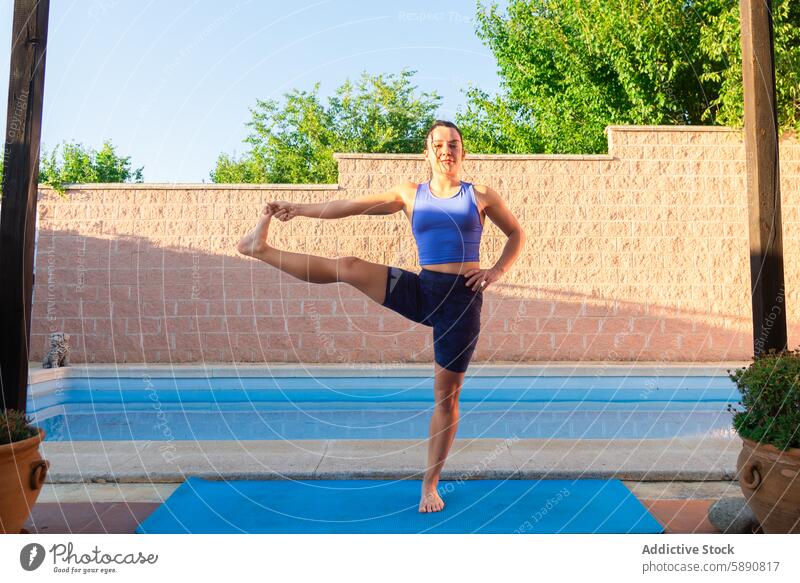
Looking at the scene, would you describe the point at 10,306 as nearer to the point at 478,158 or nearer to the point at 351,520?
the point at 351,520

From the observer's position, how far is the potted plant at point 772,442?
2.48 meters

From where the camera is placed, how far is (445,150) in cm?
331

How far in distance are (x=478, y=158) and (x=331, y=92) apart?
10.4 ft

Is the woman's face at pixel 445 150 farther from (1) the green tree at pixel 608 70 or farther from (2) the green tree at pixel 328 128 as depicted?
(1) the green tree at pixel 608 70

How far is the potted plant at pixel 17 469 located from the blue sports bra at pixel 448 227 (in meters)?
2.08

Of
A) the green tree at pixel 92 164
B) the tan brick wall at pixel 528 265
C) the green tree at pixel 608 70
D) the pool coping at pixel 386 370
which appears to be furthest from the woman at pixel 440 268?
the green tree at pixel 92 164

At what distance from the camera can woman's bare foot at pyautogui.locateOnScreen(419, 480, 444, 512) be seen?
3094 millimetres

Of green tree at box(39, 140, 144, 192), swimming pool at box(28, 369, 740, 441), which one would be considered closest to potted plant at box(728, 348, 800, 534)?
swimming pool at box(28, 369, 740, 441)

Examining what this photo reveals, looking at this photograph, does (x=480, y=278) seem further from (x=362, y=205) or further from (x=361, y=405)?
(x=361, y=405)

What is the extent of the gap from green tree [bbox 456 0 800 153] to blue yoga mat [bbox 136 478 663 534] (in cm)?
539

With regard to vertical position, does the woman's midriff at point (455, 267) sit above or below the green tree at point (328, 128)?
below

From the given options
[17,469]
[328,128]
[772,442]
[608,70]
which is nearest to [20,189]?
[17,469]

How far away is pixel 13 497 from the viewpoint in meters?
2.51
